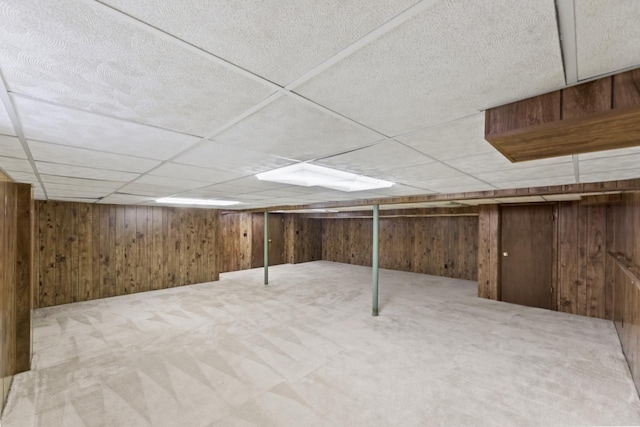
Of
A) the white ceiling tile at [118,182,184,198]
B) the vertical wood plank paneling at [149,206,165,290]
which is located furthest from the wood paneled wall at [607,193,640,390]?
the vertical wood plank paneling at [149,206,165,290]

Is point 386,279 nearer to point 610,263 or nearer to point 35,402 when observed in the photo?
point 610,263

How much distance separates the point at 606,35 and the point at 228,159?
1.69 meters

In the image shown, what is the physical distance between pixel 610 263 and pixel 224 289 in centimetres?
692

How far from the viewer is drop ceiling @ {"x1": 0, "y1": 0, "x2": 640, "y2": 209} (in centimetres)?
55

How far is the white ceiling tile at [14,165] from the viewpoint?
5.94 ft

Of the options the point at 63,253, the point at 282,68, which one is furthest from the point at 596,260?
the point at 63,253

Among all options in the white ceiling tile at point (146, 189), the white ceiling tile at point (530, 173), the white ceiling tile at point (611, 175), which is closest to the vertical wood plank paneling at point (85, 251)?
the white ceiling tile at point (146, 189)

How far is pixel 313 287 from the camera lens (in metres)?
6.35

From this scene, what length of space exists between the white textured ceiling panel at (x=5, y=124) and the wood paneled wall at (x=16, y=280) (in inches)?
61.7

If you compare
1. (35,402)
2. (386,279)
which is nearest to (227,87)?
(35,402)

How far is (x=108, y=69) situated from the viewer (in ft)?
2.46

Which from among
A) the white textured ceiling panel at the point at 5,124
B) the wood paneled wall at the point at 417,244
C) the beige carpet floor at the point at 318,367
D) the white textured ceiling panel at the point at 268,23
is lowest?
the beige carpet floor at the point at 318,367

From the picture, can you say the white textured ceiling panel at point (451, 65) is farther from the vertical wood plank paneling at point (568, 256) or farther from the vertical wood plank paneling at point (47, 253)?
the vertical wood plank paneling at point (47, 253)

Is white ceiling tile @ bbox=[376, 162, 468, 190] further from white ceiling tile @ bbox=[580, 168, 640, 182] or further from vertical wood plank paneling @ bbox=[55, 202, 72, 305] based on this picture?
vertical wood plank paneling @ bbox=[55, 202, 72, 305]
